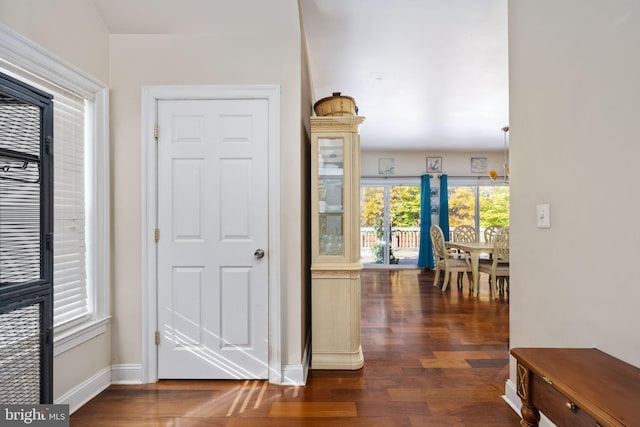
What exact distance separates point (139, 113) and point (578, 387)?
8.89 ft

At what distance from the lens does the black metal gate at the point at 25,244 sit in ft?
4.51

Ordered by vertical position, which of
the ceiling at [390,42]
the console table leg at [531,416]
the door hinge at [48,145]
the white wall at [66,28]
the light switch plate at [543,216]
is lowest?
the console table leg at [531,416]

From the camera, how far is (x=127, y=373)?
2.30 metres

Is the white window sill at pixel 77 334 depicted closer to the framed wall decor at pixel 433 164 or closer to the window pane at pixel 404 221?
the window pane at pixel 404 221

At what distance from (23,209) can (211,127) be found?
1.17 metres

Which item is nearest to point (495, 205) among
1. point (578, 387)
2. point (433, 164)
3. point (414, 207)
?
point (433, 164)

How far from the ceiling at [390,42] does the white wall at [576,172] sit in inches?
29.1

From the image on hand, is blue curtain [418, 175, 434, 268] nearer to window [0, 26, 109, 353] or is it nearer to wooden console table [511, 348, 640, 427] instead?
wooden console table [511, 348, 640, 427]

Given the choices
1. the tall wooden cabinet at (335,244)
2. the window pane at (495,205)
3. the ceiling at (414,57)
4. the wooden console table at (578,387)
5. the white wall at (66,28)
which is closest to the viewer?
the wooden console table at (578,387)

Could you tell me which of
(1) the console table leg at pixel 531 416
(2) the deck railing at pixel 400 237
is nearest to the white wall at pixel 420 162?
(2) the deck railing at pixel 400 237

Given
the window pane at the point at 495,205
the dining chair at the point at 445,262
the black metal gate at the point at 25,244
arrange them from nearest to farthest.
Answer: the black metal gate at the point at 25,244 → the dining chair at the point at 445,262 → the window pane at the point at 495,205

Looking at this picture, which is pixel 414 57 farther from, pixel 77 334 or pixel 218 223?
pixel 77 334

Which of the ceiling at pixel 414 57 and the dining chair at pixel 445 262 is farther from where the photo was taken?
the dining chair at pixel 445 262

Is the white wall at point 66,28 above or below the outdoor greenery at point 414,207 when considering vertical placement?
above
